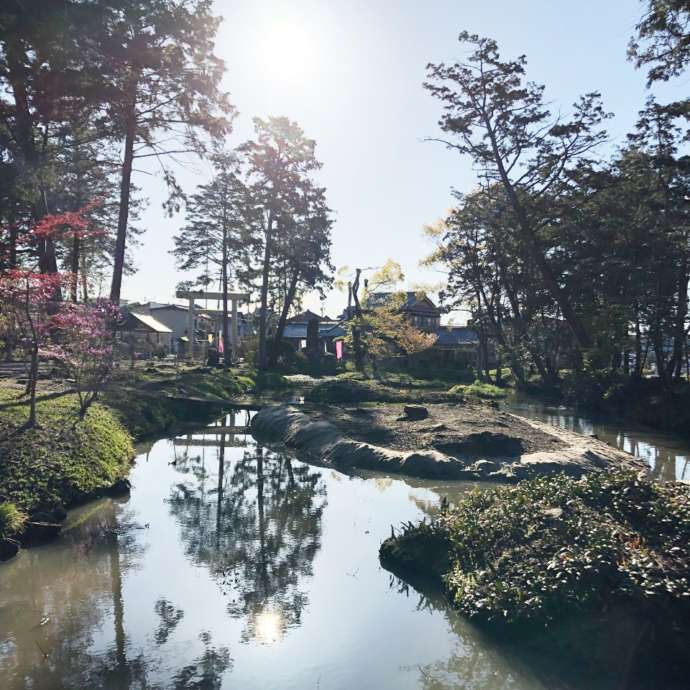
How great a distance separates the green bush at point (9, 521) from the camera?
7.07m

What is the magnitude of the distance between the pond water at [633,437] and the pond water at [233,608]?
651 cm

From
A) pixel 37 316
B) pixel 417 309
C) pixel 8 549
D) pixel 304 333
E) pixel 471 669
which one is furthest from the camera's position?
pixel 304 333

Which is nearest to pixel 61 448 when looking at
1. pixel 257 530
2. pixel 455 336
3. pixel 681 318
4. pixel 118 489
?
pixel 118 489

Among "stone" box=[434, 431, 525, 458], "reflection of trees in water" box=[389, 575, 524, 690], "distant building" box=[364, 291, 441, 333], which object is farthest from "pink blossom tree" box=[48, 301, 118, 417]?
"distant building" box=[364, 291, 441, 333]

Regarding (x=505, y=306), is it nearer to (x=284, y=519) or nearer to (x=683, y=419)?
(x=683, y=419)

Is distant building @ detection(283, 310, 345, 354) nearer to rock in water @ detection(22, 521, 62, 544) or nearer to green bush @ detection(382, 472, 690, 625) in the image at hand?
rock in water @ detection(22, 521, 62, 544)

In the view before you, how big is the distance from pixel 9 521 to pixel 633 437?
15.9 meters

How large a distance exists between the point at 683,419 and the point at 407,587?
15.1 metres

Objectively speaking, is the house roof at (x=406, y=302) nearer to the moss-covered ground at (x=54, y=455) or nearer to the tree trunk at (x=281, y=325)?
the tree trunk at (x=281, y=325)

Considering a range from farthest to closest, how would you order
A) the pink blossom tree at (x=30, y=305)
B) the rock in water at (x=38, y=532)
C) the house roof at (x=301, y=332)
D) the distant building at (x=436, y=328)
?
the house roof at (x=301, y=332) < the distant building at (x=436, y=328) < the pink blossom tree at (x=30, y=305) < the rock in water at (x=38, y=532)

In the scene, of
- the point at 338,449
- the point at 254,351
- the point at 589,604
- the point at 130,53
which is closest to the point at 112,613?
the point at 589,604

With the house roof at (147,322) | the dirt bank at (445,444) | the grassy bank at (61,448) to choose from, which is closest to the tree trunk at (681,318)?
the dirt bank at (445,444)

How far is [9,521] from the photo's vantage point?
716cm

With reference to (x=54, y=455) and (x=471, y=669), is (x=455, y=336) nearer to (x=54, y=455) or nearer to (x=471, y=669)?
(x=54, y=455)
